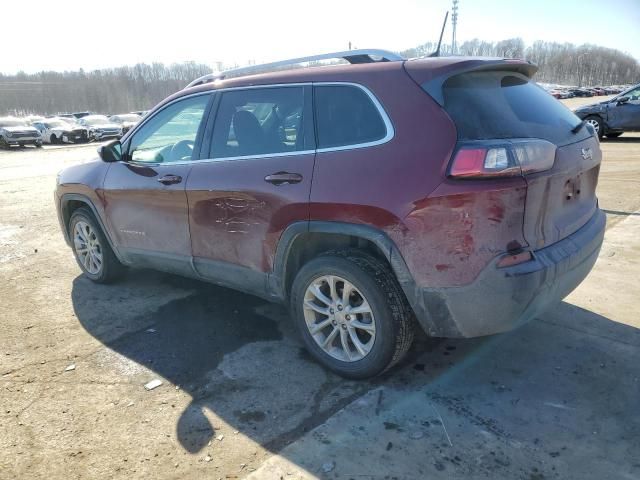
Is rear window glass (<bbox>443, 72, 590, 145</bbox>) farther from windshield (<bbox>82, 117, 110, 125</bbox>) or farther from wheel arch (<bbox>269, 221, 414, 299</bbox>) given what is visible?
windshield (<bbox>82, 117, 110, 125</bbox>)

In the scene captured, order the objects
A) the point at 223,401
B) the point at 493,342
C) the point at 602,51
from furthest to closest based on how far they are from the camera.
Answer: the point at 602,51, the point at 493,342, the point at 223,401

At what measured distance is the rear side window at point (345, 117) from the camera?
2.92 metres

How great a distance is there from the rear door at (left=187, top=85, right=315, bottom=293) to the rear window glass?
2.92ft

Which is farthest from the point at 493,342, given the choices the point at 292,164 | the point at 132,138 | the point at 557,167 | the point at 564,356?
the point at 132,138

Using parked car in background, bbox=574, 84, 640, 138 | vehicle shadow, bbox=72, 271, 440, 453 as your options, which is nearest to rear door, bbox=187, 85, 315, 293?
vehicle shadow, bbox=72, 271, 440, 453

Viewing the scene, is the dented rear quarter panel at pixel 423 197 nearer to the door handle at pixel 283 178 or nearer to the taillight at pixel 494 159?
the taillight at pixel 494 159

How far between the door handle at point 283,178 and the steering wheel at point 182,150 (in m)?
0.94

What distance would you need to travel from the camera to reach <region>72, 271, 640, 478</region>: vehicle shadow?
2.76m

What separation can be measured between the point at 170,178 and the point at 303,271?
141 centimetres

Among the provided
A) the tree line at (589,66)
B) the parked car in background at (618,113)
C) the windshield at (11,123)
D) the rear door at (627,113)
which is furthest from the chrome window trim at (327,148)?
the tree line at (589,66)

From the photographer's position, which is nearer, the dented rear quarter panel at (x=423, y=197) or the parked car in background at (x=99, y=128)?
the dented rear quarter panel at (x=423, y=197)

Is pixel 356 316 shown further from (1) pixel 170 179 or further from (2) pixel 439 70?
(1) pixel 170 179

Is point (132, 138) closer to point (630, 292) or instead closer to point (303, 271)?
point (303, 271)

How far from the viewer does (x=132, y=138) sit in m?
4.46
